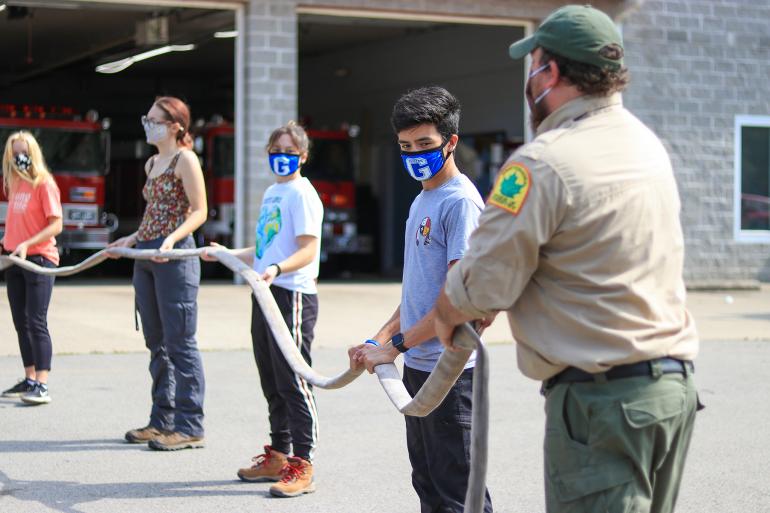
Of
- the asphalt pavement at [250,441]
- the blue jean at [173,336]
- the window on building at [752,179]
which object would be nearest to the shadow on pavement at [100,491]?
the asphalt pavement at [250,441]

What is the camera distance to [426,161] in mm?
4227

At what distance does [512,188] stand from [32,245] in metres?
6.07

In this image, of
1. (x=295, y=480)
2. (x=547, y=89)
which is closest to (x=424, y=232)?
(x=547, y=89)

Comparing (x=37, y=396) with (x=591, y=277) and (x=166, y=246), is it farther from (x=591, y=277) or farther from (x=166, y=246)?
(x=591, y=277)

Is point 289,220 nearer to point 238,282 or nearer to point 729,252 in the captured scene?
point 238,282

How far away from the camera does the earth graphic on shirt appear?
612 centimetres

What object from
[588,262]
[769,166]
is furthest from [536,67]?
[769,166]

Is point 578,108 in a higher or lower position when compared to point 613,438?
higher

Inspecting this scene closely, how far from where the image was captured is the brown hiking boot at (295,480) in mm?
5887

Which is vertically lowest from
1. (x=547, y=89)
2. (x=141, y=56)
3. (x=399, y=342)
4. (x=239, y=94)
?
(x=399, y=342)

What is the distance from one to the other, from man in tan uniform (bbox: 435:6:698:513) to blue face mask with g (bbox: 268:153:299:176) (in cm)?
321

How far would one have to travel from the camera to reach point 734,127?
67.8ft

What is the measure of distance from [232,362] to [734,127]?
13054 millimetres

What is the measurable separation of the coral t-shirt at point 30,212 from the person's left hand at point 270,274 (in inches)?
123
